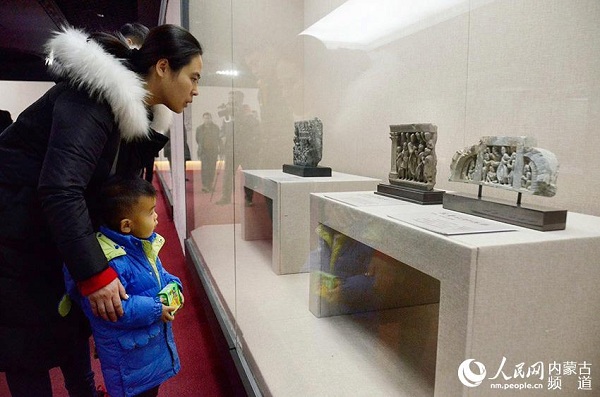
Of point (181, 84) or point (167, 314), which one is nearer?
point (167, 314)

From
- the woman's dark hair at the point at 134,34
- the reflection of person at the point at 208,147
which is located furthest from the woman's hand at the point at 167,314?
the reflection of person at the point at 208,147

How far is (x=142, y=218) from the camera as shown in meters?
1.32

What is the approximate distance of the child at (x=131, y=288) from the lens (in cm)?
128

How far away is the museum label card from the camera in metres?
1.18

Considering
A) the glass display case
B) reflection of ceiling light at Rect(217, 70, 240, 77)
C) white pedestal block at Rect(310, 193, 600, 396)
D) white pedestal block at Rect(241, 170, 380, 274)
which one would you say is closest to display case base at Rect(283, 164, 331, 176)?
white pedestal block at Rect(241, 170, 380, 274)

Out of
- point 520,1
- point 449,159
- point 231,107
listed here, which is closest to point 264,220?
point 231,107

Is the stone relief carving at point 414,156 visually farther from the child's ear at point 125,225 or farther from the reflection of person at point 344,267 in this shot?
the child's ear at point 125,225

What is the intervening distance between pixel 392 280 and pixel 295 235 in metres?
0.83

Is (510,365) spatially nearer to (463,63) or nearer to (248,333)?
(248,333)

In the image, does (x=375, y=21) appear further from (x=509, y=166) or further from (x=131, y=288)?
(x=131, y=288)

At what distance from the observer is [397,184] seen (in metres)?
1.96

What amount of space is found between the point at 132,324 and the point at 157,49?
2.77 feet

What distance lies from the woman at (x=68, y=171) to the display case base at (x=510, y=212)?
1.00m

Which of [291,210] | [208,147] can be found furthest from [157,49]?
[208,147]
